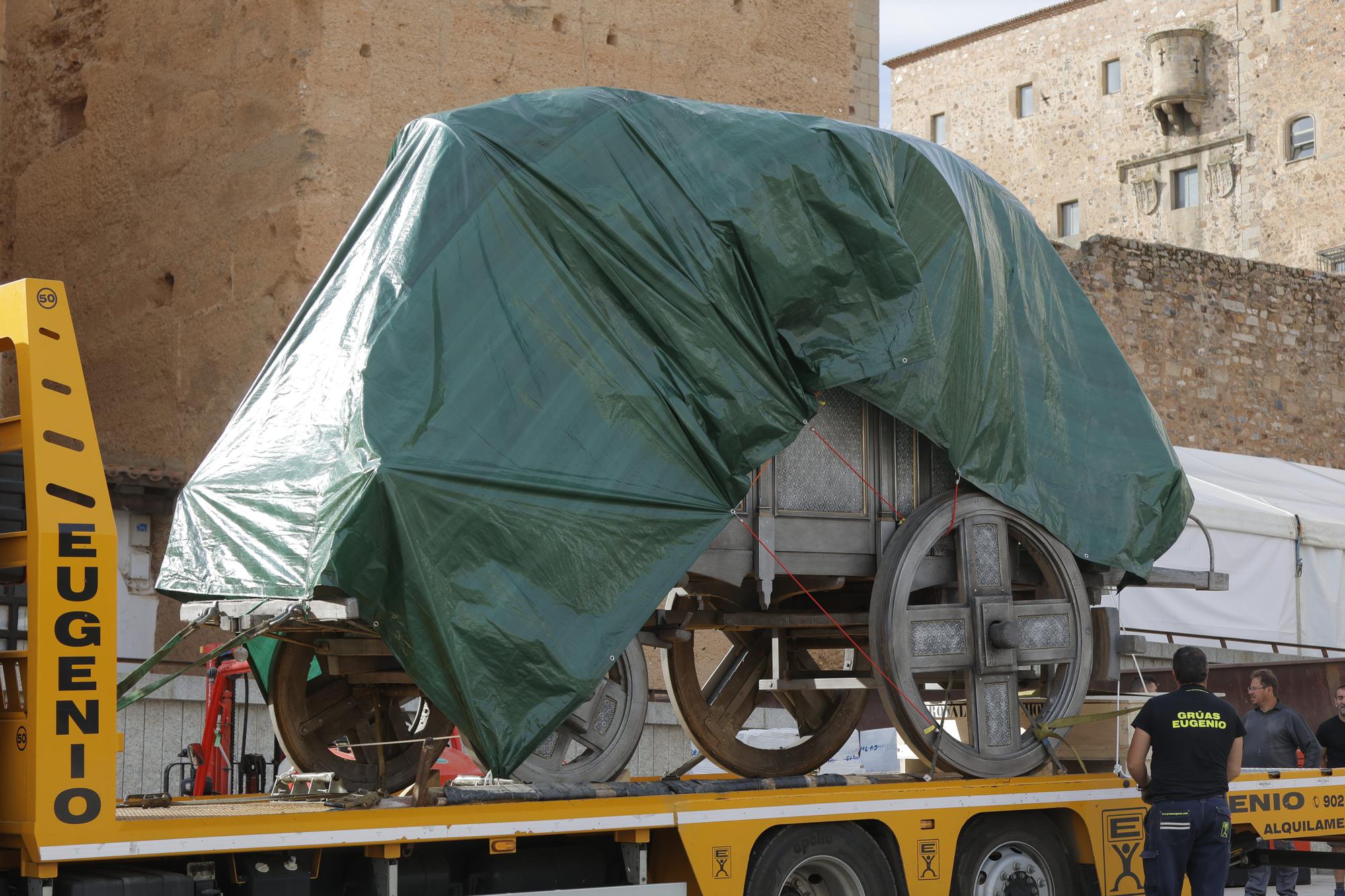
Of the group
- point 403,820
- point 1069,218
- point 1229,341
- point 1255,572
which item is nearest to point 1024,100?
point 1069,218

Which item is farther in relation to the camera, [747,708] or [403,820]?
[747,708]

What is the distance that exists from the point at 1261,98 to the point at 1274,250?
3.47 metres

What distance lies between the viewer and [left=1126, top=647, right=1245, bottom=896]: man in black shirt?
292 inches

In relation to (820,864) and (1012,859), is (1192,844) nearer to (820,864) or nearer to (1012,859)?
(1012,859)

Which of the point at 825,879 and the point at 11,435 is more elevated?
the point at 11,435

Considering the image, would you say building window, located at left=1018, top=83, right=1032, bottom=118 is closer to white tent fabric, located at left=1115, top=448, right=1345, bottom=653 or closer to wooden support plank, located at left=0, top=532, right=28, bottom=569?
white tent fabric, located at left=1115, top=448, right=1345, bottom=653

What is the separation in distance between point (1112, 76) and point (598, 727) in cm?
3656

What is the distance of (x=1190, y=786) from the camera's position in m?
7.42

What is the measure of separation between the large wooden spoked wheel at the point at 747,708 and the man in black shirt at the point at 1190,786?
2038mm

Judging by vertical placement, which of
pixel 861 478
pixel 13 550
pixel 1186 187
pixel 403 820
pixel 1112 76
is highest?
pixel 1112 76

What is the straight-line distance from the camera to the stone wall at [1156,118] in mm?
37750

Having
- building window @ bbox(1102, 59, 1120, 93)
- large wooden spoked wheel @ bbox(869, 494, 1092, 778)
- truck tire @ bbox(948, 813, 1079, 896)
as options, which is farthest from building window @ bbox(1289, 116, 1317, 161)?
truck tire @ bbox(948, 813, 1079, 896)

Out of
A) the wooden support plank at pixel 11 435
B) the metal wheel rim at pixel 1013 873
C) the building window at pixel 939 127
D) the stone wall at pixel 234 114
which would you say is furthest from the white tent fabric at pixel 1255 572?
the building window at pixel 939 127

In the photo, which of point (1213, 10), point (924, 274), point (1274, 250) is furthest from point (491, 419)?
point (1213, 10)
